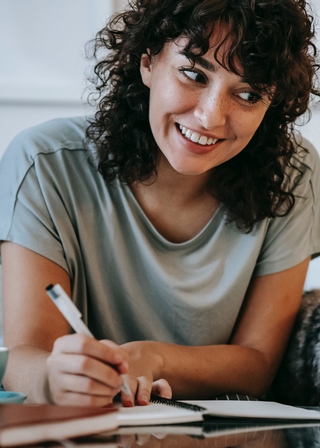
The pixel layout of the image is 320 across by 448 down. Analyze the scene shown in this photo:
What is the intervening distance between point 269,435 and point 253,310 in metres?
0.63

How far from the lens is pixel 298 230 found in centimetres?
156

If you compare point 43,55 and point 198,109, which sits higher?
point 43,55

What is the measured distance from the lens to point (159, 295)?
1.48m

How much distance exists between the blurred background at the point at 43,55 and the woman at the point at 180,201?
0.49 meters

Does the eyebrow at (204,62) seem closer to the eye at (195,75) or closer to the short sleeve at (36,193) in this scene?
the eye at (195,75)

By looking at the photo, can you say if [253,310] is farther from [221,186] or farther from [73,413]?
[73,413]

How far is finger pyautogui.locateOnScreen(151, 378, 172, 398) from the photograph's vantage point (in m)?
1.09

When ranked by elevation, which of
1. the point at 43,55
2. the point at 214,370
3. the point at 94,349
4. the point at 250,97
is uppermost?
the point at 43,55

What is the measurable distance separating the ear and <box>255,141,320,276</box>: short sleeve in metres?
0.38

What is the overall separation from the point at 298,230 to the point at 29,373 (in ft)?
2.29

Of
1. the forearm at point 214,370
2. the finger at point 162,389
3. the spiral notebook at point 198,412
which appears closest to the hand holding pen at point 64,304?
the spiral notebook at point 198,412

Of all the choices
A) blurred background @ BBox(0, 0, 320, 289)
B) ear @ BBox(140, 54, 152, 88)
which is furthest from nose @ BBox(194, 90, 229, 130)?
blurred background @ BBox(0, 0, 320, 289)

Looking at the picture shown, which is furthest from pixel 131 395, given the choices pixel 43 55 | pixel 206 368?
pixel 43 55

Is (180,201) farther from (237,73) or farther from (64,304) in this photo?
(64,304)
